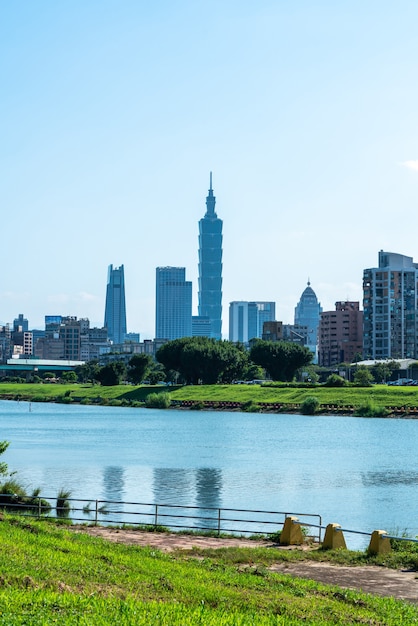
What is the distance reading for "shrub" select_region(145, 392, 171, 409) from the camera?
554ft

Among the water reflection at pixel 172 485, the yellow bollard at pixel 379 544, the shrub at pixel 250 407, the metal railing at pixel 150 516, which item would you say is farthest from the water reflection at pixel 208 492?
the shrub at pixel 250 407

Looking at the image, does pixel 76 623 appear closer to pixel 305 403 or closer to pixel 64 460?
pixel 64 460

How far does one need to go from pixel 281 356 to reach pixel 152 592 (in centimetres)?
16721

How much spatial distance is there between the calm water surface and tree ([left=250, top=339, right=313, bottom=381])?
50.1 m

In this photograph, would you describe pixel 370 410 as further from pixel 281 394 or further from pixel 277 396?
pixel 281 394

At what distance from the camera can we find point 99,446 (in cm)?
8944

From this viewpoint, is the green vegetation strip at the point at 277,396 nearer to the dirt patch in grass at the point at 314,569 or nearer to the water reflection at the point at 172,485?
the water reflection at the point at 172,485

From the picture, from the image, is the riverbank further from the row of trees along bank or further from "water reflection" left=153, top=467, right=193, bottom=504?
"water reflection" left=153, top=467, right=193, bottom=504

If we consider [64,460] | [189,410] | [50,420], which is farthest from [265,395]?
[64,460]

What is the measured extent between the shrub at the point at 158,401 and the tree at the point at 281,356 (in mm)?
23778

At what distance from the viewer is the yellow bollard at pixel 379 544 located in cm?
2883

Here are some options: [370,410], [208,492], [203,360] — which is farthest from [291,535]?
[203,360]

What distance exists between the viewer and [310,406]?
14650 cm

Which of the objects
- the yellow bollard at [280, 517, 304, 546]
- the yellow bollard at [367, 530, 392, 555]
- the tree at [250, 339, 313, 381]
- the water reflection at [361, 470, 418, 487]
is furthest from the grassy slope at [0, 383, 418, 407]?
the yellow bollard at [367, 530, 392, 555]
